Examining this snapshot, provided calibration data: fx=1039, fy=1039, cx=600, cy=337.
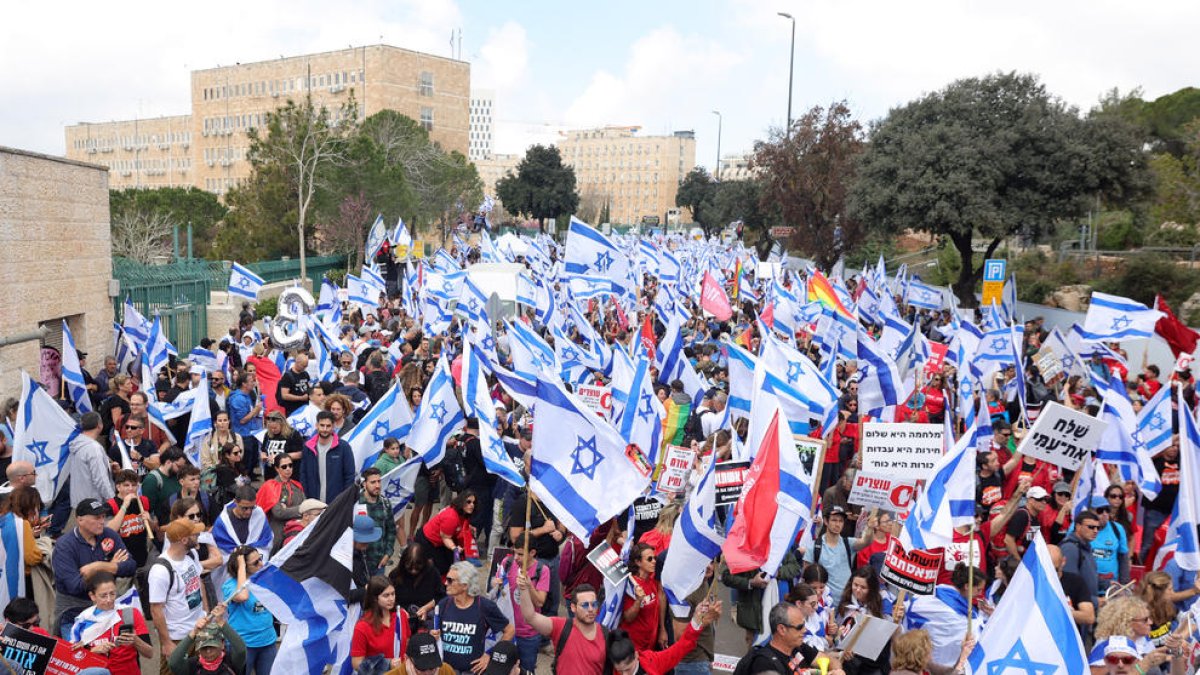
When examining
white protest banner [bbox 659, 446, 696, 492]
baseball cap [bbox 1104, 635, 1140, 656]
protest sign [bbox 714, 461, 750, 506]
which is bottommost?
baseball cap [bbox 1104, 635, 1140, 656]

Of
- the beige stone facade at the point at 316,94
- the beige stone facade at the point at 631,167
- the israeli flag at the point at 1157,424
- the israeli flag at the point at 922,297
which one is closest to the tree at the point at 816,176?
the israeli flag at the point at 922,297

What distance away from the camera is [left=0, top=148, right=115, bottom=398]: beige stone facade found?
15703 mm

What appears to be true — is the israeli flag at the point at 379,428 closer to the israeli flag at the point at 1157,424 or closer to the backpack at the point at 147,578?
the backpack at the point at 147,578

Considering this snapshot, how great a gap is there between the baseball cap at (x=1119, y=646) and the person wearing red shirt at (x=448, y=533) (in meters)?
4.32

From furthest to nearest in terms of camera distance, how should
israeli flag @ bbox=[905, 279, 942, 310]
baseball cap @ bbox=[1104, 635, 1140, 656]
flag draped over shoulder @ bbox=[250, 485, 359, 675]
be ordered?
israeli flag @ bbox=[905, 279, 942, 310] < flag draped over shoulder @ bbox=[250, 485, 359, 675] < baseball cap @ bbox=[1104, 635, 1140, 656]

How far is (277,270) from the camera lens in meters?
36.7

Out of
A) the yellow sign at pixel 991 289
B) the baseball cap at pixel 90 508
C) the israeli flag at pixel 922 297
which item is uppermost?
the yellow sign at pixel 991 289

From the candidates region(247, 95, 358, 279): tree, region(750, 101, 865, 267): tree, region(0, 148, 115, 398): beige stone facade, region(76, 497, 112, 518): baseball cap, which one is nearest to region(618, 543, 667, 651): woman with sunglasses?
region(76, 497, 112, 518): baseball cap

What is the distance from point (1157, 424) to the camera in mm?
10164

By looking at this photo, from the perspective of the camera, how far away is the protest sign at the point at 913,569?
A: 259 inches

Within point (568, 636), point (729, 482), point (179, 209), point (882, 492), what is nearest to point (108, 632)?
point (568, 636)

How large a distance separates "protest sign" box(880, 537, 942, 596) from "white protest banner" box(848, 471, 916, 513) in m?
1.45

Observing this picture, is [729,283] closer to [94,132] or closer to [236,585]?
[236,585]

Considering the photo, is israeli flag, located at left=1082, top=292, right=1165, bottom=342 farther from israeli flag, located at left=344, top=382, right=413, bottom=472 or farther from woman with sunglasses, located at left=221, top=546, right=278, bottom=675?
woman with sunglasses, located at left=221, top=546, right=278, bottom=675
